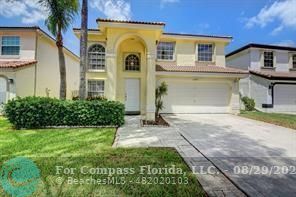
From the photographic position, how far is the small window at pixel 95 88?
1433 cm

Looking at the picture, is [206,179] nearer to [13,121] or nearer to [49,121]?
[49,121]

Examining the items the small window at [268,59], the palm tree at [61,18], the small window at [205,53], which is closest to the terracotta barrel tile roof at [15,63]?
the palm tree at [61,18]

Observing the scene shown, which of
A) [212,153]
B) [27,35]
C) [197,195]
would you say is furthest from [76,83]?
[197,195]

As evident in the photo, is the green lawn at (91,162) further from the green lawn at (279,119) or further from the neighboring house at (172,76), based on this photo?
the green lawn at (279,119)

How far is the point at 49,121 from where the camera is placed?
30.3 ft

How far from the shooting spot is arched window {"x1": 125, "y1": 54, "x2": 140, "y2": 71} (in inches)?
574

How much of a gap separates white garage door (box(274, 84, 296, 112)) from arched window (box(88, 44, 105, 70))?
50.0 feet

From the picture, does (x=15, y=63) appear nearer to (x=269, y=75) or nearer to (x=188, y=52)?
(x=188, y=52)

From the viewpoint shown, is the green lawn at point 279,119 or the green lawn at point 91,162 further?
the green lawn at point 279,119

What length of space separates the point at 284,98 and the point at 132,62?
560 inches

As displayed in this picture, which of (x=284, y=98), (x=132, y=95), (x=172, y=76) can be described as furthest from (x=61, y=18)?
(x=284, y=98)

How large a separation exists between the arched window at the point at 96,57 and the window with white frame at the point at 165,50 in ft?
15.6

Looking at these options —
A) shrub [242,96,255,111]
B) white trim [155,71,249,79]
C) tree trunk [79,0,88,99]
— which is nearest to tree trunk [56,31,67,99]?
tree trunk [79,0,88,99]

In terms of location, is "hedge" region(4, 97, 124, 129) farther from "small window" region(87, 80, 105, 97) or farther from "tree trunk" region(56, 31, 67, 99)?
"small window" region(87, 80, 105, 97)
